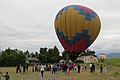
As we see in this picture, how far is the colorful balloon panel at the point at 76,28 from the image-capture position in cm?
3603

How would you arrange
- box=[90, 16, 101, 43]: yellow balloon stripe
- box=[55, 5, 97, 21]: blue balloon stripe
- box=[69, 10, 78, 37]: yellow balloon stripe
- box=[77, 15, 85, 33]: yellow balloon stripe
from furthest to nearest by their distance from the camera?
box=[90, 16, 101, 43]: yellow balloon stripe → box=[55, 5, 97, 21]: blue balloon stripe → box=[77, 15, 85, 33]: yellow balloon stripe → box=[69, 10, 78, 37]: yellow balloon stripe

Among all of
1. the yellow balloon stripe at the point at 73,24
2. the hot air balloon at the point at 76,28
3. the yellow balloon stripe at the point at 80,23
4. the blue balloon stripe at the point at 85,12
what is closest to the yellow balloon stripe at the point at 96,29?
the hot air balloon at the point at 76,28

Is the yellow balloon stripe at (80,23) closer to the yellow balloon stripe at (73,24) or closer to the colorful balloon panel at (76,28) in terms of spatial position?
the colorful balloon panel at (76,28)

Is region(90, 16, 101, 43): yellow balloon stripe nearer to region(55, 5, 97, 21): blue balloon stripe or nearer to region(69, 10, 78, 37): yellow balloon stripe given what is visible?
region(55, 5, 97, 21): blue balloon stripe

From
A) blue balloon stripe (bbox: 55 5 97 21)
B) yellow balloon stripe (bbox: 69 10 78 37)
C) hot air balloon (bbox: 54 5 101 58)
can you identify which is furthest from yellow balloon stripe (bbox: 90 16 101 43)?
yellow balloon stripe (bbox: 69 10 78 37)

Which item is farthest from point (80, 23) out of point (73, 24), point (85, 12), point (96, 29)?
point (96, 29)

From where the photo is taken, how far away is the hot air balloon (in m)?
36.0

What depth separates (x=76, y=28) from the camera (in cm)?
3597

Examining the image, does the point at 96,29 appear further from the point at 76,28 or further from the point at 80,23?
the point at 76,28

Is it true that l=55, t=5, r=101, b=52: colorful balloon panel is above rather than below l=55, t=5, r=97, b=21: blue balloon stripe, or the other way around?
below

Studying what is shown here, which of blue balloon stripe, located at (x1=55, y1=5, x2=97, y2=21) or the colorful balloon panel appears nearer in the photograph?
the colorful balloon panel

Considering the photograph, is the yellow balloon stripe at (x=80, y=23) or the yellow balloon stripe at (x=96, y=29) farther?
the yellow balloon stripe at (x=96, y=29)

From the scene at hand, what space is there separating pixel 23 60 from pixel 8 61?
19.0ft

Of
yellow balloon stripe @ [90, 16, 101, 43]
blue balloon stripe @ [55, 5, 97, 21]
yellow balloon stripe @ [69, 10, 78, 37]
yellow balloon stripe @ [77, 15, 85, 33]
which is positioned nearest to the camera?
yellow balloon stripe @ [69, 10, 78, 37]
